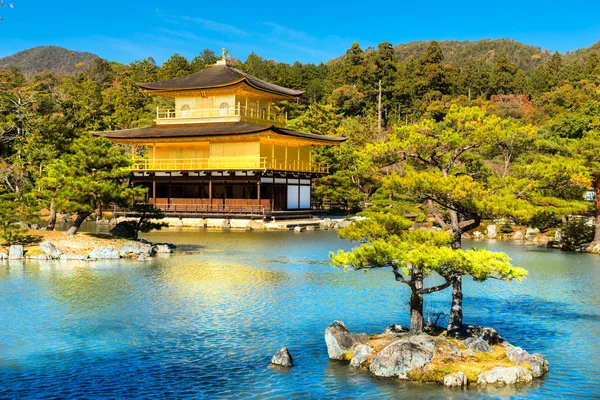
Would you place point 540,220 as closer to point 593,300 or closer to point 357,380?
point 357,380

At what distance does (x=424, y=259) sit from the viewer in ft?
32.9

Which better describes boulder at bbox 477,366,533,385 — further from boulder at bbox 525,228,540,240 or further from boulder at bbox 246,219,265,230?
boulder at bbox 246,219,265,230

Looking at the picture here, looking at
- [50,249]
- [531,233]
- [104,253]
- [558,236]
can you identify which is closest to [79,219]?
[50,249]

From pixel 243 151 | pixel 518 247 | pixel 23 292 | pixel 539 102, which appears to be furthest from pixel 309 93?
pixel 23 292

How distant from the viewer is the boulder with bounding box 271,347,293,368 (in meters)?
10.6

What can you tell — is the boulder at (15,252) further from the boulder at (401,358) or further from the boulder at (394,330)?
the boulder at (401,358)

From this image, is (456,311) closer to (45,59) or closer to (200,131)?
(200,131)

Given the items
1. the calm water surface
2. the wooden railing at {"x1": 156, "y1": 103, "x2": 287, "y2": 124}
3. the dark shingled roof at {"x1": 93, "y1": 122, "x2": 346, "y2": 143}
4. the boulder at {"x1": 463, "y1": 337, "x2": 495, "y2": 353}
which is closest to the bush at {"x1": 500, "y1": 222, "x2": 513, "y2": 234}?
the calm water surface

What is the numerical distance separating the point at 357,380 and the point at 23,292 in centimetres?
1049

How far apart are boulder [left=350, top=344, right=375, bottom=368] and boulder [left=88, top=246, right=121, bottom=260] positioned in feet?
47.2

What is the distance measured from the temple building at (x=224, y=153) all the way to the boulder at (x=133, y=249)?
46.6ft

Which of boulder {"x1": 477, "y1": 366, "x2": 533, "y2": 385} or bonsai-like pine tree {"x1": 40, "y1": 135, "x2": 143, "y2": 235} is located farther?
bonsai-like pine tree {"x1": 40, "y1": 135, "x2": 143, "y2": 235}

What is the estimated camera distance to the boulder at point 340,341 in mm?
10980

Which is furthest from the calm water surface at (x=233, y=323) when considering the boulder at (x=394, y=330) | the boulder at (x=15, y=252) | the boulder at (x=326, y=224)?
the boulder at (x=326, y=224)
